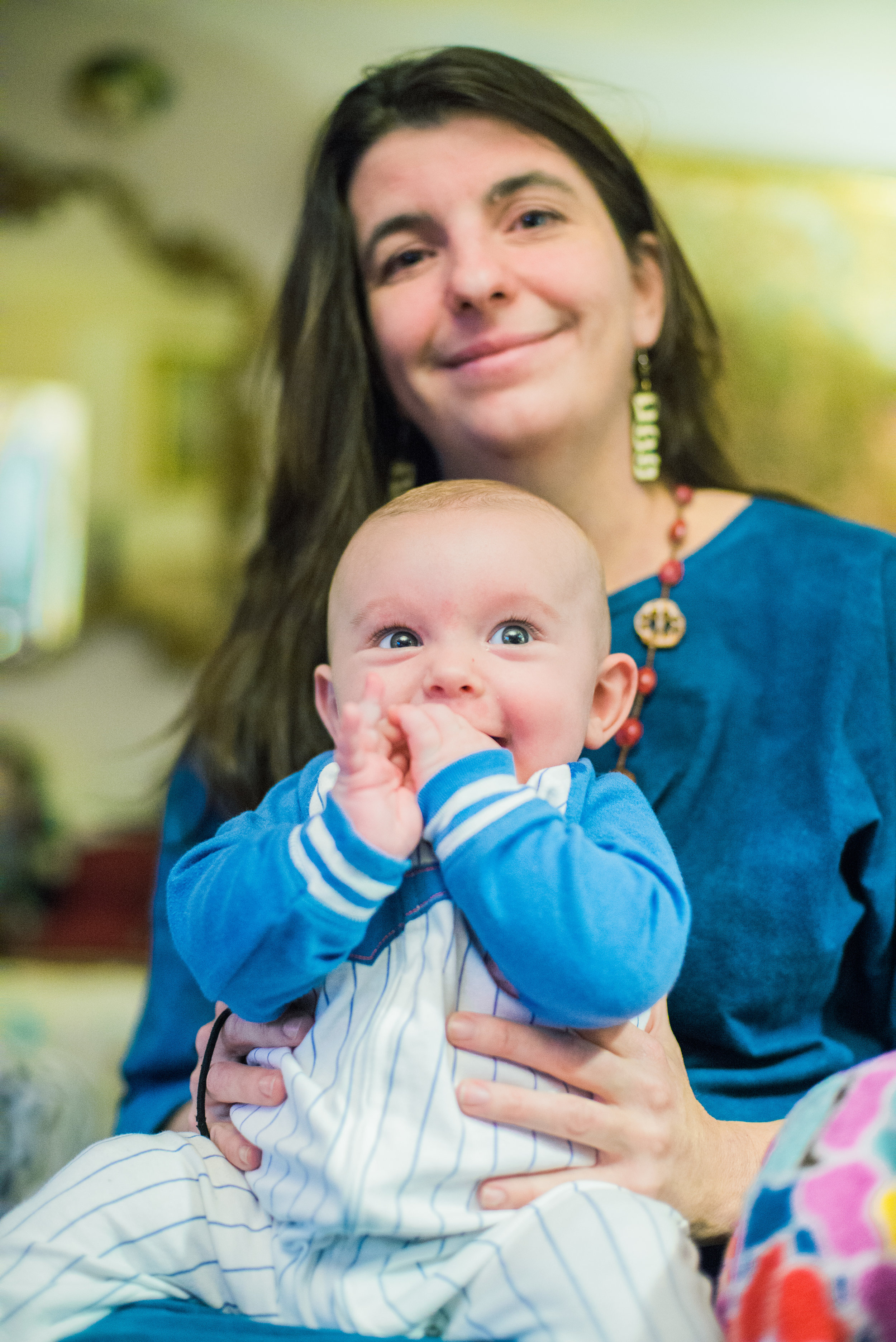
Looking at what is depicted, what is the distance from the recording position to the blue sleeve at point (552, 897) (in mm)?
756

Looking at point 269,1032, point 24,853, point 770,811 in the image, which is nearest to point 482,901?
point 269,1032

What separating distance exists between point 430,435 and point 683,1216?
0.97 meters

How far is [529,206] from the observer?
1.30 m

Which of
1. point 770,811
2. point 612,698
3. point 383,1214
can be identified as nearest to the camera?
point 383,1214

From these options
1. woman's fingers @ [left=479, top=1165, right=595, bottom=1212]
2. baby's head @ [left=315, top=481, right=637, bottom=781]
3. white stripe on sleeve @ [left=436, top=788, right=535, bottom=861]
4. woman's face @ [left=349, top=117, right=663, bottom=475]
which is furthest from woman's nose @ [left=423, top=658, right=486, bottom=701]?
woman's face @ [left=349, top=117, right=663, bottom=475]

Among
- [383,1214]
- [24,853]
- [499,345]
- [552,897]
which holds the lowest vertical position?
[24,853]

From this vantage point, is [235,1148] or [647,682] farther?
[647,682]

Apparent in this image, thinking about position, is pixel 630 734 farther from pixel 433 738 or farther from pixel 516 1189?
pixel 516 1189

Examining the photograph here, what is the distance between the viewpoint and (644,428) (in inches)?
56.5

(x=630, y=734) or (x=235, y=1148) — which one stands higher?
(x=630, y=734)

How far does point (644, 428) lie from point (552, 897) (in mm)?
857

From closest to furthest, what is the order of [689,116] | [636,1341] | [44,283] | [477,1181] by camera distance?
1. [636,1341]
2. [477,1181]
3. [689,116]
4. [44,283]

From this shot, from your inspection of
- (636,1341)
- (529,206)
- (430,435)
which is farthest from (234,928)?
(529,206)

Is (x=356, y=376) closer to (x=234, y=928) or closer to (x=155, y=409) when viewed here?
(x=234, y=928)
